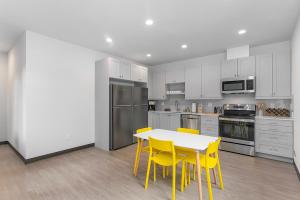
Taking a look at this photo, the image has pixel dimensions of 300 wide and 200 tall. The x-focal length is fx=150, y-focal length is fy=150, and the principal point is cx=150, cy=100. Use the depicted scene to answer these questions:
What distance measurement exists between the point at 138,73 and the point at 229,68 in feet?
9.05

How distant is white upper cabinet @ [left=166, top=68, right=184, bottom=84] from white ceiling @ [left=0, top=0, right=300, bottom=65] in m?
1.28

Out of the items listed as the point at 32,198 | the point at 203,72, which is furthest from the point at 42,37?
the point at 203,72

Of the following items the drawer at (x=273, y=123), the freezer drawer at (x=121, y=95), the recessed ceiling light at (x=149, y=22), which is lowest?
the drawer at (x=273, y=123)

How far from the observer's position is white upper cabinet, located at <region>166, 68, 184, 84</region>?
5.29 m

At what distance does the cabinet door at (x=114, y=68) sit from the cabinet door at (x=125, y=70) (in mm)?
117

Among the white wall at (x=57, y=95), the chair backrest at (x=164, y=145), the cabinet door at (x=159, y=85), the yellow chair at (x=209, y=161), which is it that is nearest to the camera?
the yellow chair at (x=209, y=161)

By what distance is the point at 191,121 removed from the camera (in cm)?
468

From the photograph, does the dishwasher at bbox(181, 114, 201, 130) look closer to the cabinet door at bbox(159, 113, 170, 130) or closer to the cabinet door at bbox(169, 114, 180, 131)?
the cabinet door at bbox(169, 114, 180, 131)

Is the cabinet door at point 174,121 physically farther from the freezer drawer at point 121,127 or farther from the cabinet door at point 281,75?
the cabinet door at point 281,75

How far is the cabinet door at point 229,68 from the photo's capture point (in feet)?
13.7

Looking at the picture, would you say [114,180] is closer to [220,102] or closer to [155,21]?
[155,21]

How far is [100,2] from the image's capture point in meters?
2.28

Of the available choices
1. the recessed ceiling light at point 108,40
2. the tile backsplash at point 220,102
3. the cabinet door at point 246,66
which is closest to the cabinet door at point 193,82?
the tile backsplash at point 220,102

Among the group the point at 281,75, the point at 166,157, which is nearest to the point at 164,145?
the point at 166,157
